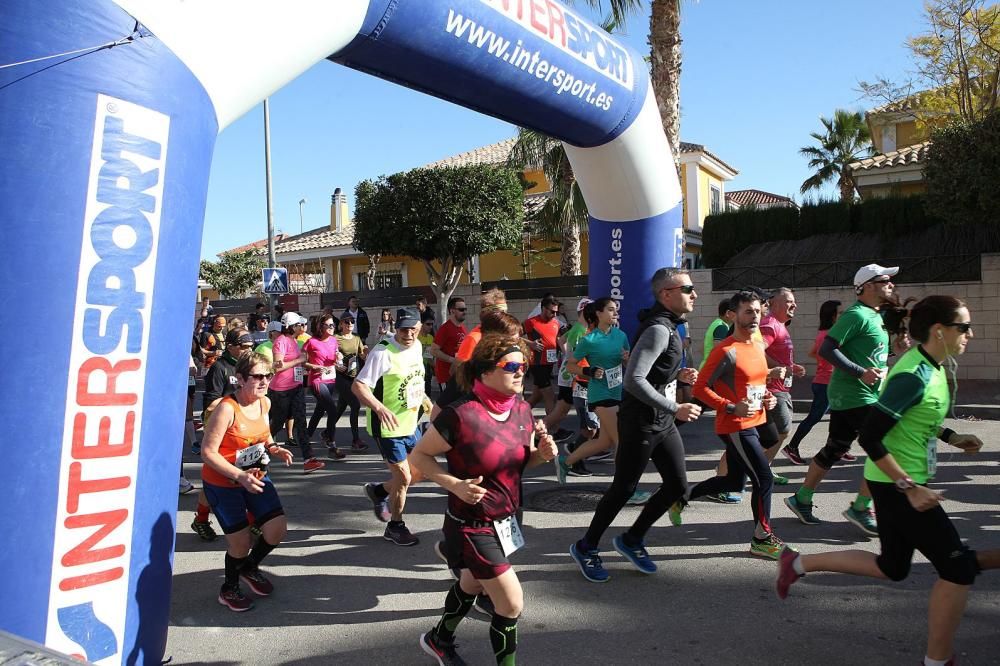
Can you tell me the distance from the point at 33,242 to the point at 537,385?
292 inches

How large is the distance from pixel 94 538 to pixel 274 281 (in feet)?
51.6

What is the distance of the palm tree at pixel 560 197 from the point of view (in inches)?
729

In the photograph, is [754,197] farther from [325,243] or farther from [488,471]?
[488,471]

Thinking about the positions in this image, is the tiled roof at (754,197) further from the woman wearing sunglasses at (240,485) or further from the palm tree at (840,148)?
the woman wearing sunglasses at (240,485)

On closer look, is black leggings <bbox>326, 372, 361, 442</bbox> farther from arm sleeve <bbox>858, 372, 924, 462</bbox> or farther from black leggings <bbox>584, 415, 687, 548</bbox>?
arm sleeve <bbox>858, 372, 924, 462</bbox>

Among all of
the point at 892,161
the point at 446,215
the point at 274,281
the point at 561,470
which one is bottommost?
the point at 561,470

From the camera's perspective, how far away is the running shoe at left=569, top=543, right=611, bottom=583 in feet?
15.1

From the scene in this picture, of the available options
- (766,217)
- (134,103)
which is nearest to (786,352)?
(134,103)

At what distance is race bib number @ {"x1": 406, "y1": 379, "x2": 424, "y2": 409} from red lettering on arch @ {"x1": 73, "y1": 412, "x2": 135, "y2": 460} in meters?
2.56

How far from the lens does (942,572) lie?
10.2 feet

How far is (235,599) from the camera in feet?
14.6

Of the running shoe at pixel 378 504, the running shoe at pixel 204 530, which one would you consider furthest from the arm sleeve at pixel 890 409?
the running shoe at pixel 204 530

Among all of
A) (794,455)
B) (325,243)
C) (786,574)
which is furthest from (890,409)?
(325,243)

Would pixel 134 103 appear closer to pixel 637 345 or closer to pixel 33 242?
pixel 33 242
